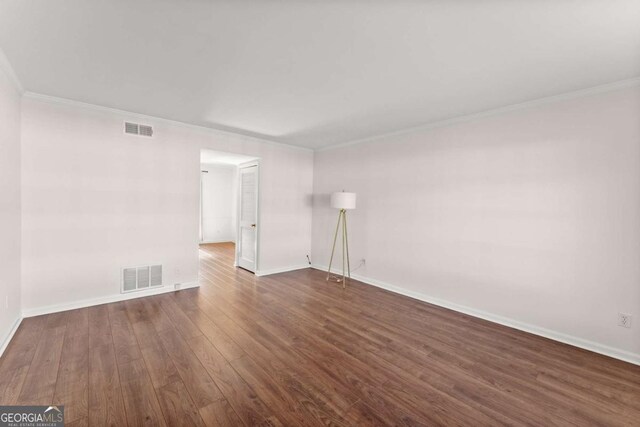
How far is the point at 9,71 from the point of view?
2.53 m

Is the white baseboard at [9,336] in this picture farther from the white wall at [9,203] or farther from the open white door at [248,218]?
the open white door at [248,218]

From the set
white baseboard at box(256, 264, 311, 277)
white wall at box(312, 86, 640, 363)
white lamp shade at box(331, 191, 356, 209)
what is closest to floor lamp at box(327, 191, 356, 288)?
white lamp shade at box(331, 191, 356, 209)

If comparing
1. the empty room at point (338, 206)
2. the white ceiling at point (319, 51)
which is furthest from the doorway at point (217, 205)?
the white ceiling at point (319, 51)

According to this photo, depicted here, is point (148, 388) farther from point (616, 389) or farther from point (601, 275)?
point (601, 275)

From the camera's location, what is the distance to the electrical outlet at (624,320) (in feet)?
8.38

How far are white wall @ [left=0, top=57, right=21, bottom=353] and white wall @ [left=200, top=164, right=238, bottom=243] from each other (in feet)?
20.6

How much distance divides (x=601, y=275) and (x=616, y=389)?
1053mm

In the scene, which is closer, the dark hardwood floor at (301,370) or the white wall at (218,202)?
the dark hardwood floor at (301,370)

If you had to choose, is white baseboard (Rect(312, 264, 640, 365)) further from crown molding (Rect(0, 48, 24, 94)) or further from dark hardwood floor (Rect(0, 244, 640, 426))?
crown molding (Rect(0, 48, 24, 94))

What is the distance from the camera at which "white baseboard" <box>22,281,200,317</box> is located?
126 inches

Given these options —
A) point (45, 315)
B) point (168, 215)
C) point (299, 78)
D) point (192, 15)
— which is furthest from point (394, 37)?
point (45, 315)

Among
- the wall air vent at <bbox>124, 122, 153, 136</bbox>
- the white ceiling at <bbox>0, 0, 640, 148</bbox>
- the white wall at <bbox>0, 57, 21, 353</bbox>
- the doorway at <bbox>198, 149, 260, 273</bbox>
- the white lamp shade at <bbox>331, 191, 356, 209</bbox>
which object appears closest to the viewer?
the white ceiling at <bbox>0, 0, 640, 148</bbox>

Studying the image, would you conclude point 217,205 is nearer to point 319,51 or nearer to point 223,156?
point 223,156

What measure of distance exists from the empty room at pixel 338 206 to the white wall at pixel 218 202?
16.8 feet
